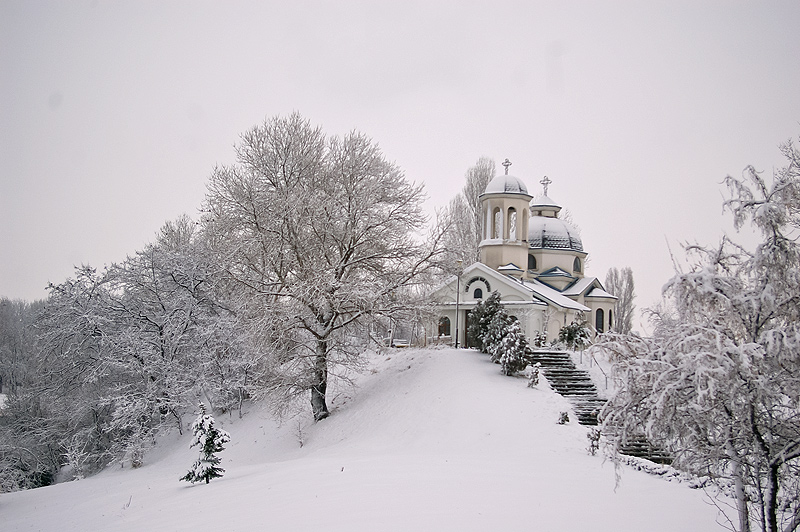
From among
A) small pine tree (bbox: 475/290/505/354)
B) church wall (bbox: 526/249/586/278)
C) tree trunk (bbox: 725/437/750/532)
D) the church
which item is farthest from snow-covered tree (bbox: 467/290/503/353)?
tree trunk (bbox: 725/437/750/532)

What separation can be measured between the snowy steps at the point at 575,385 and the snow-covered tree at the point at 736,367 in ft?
26.0

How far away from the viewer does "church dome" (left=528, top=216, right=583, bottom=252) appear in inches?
1372

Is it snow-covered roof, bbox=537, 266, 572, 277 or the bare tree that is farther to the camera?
snow-covered roof, bbox=537, 266, 572, 277

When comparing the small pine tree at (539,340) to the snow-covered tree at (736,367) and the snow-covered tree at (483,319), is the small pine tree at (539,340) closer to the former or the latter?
the snow-covered tree at (483,319)

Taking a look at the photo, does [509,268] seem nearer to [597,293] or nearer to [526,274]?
[526,274]

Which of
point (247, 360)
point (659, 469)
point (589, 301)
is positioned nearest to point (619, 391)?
point (659, 469)

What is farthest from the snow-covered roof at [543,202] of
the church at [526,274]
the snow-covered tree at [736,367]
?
the snow-covered tree at [736,367]

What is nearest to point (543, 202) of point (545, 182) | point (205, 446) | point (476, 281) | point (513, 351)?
point (545, 182)

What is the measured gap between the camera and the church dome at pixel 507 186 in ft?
100

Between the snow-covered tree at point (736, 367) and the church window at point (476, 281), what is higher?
the church window at point (476, 281)

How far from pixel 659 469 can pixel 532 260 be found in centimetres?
2303

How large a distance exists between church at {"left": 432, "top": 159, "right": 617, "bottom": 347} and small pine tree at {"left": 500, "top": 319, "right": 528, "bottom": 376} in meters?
2.79

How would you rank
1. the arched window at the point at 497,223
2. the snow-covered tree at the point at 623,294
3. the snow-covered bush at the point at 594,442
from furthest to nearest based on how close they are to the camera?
the snow-covered tree at the point at 623,294 < the arched window at the point at 497,223 < the snow-covered bush at the point at 594,442

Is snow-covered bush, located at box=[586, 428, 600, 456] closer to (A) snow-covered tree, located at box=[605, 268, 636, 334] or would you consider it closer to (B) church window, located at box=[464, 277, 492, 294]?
(B) church window, located at box=[464, 277, 492, 294]
